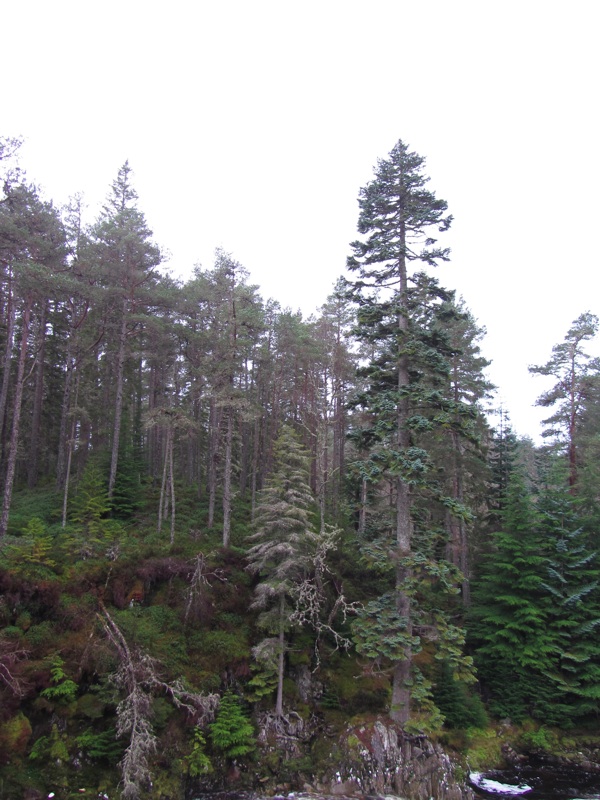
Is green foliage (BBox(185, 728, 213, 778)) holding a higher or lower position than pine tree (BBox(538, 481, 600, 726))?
lower

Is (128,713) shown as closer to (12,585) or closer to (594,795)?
(12,585)

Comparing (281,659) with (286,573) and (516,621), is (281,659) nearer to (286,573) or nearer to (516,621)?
(286,573)

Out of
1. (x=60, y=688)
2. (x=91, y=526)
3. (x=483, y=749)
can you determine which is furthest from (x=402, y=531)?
(x=91, y=526)

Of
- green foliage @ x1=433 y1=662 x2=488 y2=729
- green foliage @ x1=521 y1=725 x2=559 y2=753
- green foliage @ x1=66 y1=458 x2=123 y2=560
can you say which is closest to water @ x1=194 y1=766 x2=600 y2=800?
green foliage @ x1=521 y1=725 x2=559 y2=753

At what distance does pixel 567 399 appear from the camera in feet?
85.9

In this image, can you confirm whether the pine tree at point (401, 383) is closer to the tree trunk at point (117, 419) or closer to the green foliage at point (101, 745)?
the green foliage at point (101, 745)

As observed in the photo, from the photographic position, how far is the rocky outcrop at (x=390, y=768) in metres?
13.2

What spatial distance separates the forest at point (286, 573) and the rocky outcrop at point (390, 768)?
17.7 inches

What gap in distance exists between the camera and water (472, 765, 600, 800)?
14012mm

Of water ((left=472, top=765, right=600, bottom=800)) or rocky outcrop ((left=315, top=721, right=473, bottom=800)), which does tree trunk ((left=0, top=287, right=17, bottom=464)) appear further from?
water ((left=472, top=765, right=600, bottom=800))

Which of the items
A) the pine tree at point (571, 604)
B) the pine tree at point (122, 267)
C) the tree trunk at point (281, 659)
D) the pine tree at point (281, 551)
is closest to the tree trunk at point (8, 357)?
the pine tree at point (122, 267)

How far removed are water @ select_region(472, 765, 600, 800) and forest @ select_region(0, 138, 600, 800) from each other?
102 centimetres

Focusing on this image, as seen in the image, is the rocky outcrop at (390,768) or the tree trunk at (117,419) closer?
the rocky outcrop at (390,768)

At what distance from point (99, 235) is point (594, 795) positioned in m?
29.0
